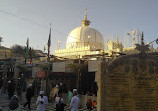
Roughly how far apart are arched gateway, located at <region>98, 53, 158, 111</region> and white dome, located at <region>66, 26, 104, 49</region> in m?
28.6

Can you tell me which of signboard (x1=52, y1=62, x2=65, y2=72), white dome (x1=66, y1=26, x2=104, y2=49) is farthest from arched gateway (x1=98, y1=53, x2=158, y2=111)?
white dome (x1=66, y1=26, x2=104, y2=49)

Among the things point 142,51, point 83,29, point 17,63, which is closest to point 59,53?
point 83,29

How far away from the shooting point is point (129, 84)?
4.05 metres

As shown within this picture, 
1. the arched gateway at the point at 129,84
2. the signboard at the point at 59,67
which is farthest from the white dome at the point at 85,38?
the arched gateway at the point at 129,84

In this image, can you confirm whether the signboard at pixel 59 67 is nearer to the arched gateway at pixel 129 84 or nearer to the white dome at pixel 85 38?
the arched gateway at pixel 129 84

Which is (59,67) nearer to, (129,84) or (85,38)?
(129,84)

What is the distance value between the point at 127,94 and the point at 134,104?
0.33 metres

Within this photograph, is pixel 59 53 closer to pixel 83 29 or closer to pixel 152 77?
pixel 83 29

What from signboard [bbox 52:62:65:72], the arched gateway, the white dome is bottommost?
the arched gateway

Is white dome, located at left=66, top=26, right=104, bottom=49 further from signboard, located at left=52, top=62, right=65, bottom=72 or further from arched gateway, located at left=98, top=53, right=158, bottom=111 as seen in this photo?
arched gateway, located at left=98, top=53, right=158, bottom=111

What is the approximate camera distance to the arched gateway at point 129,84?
3796 millimetres

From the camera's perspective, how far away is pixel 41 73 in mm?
12391

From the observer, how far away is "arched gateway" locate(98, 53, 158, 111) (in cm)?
380

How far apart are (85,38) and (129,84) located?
101 ft
